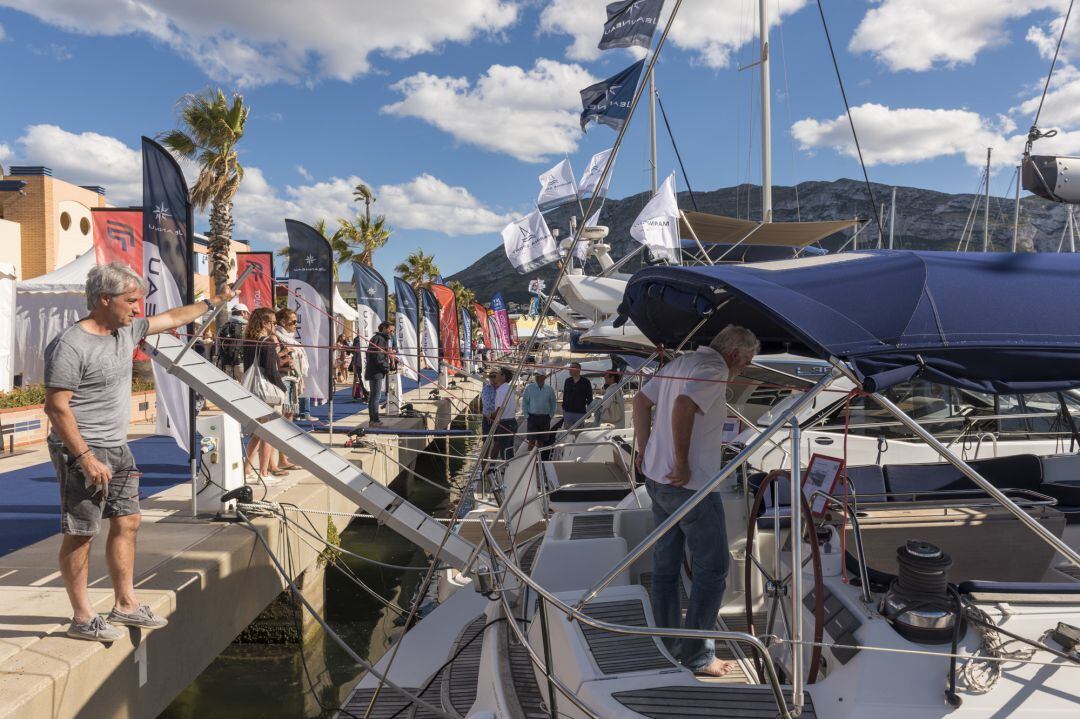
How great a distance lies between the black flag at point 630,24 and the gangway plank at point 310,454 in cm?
919

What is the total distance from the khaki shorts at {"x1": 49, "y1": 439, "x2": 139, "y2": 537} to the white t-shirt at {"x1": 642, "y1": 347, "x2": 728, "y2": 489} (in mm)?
2420

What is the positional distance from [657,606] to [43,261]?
28.1 metres

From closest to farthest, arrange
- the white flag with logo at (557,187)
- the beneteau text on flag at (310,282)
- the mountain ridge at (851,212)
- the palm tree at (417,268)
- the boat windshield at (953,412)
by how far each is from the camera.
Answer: the boat windshield at (953,412)
the beneteau text on flag at (310,282)
the white flag with logo at (557,187)
the palm tree at (417,268)
the mountain ridge at (851,212)

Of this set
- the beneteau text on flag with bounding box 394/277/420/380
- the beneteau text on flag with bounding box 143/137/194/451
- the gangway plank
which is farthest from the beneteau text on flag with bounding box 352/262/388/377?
the gangway plank

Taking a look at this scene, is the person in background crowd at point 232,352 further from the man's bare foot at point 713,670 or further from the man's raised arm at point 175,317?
the man's bare foot at point 713,670

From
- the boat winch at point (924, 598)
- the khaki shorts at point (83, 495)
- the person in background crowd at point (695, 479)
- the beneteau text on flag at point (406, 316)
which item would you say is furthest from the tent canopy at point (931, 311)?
the beneteau text on flag at point (406, 316)

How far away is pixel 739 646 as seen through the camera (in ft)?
10.9

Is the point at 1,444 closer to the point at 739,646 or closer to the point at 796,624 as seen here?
the point at 739,646

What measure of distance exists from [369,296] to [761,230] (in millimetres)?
6730

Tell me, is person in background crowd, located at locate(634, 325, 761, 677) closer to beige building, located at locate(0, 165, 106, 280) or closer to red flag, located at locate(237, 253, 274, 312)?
red flag, located at locate(237, 253, 274, 312)

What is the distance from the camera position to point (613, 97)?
1292 cm

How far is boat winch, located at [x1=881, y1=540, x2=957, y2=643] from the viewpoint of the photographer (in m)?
2.41

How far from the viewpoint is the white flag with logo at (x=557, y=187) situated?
13555mm

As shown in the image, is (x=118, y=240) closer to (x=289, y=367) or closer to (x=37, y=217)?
(x=289, y=367)
